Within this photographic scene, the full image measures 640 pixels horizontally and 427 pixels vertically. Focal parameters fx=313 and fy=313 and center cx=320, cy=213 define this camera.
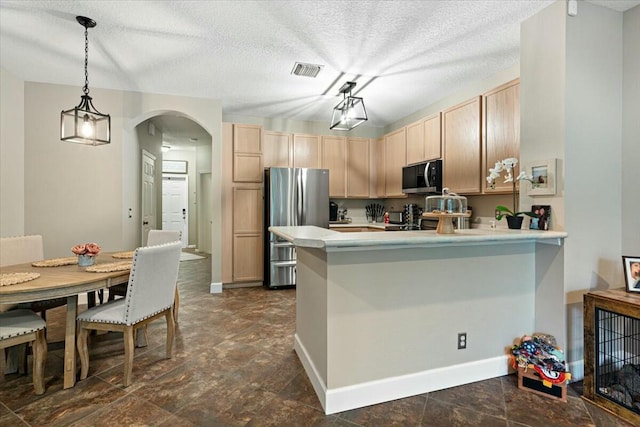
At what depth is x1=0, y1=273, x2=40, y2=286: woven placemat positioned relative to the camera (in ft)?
6.47

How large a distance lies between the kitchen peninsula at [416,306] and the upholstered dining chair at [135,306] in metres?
0.90

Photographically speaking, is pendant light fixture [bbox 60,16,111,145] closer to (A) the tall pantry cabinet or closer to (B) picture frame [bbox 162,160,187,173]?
(A) the tall pantry cabinet

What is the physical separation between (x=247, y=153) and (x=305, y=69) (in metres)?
1.76

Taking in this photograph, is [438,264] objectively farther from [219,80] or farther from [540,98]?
[219,80]

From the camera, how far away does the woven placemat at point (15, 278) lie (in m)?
1.97

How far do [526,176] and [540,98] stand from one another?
58 centimetres

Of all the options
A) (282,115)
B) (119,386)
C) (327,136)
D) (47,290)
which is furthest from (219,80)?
(119,386)

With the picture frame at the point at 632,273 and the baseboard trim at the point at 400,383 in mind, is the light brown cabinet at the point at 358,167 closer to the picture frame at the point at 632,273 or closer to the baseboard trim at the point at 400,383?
the baseboard trim at the point at 400,383

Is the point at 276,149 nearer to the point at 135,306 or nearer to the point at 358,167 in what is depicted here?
the point at 358,167

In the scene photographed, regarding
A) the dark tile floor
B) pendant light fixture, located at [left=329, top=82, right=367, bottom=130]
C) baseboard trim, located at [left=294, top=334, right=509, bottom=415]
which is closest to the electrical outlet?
baseboard trim, located at [left=294, top=334, right=509, bottom=415]

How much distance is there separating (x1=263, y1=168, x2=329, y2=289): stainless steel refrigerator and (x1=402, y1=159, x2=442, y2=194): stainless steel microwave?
1.23m

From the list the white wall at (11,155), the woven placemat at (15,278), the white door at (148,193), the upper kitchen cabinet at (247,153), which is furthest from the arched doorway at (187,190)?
the woven placemat at (15,278)

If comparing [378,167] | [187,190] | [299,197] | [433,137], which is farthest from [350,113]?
[187,190]

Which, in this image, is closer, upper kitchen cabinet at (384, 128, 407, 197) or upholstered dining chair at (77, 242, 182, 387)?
upholstered dining chair at (77, 242, 182, 387)
